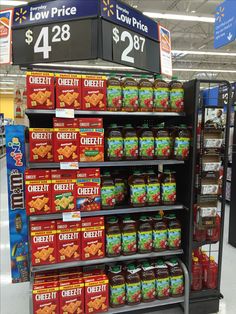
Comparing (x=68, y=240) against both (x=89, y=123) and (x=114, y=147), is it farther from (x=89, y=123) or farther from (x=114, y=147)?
(x=89, y=123)

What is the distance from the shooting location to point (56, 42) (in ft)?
6.48

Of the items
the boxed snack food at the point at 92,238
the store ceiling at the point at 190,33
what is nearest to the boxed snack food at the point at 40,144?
the boxed snack food at the point at 92,238

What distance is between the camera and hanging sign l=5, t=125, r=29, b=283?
228 cm

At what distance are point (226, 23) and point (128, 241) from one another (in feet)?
17.0

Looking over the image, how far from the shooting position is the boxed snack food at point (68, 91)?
6.93 ft

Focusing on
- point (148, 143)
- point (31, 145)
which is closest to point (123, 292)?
point (148, 143)

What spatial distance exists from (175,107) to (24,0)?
5.89 m

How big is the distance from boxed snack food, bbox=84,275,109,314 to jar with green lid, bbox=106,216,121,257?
0.22m

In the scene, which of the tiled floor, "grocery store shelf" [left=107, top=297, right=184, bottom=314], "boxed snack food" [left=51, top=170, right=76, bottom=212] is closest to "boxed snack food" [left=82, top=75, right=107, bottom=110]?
"boxed snack food" [left=51, top=170, right=76, bottom=212]

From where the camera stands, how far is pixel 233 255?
379 cm

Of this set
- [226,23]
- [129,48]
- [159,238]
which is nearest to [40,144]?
[129,48]

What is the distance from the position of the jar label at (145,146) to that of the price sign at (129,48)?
584mm

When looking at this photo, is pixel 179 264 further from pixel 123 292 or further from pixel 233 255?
pixel 233 255

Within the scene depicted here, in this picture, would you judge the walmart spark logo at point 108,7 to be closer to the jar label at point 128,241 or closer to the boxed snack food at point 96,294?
the jar label at point 128,241
